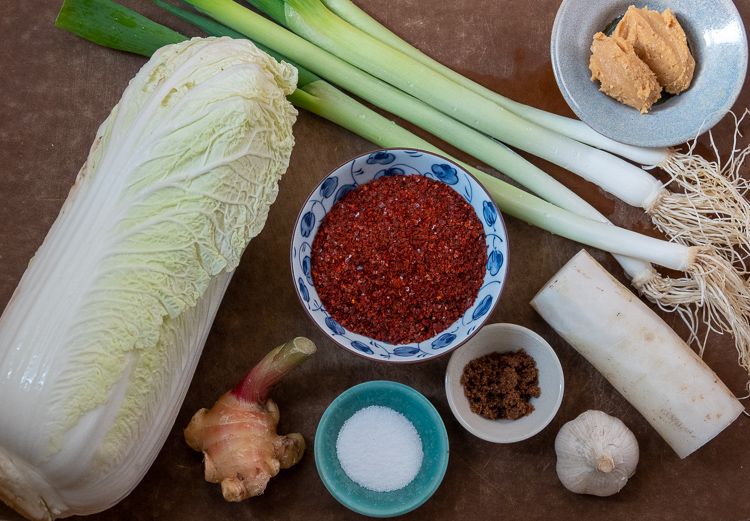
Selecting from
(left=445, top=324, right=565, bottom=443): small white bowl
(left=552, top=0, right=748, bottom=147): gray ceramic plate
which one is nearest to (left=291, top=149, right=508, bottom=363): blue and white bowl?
(left=445, top=324, right=565, bottom=443): small white bowl

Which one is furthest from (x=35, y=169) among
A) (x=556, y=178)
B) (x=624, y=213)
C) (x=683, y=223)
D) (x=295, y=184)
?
(x=683, y=223)

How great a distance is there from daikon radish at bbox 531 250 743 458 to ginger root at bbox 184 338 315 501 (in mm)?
817

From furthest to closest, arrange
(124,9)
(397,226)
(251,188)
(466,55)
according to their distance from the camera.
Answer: (466,55) → (124,9) → (397,226) → (251,188)

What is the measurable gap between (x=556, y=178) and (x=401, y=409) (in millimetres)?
911

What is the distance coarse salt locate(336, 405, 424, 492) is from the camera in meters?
2.14

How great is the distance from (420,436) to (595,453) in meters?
0.52

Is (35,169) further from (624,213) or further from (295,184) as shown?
(624,213)

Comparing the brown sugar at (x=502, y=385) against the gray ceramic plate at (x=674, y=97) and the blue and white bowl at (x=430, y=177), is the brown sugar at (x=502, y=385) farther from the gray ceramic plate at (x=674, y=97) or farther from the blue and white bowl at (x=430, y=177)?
the gray ceramic plate at (x=674, y=97)

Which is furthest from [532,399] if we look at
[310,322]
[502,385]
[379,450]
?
[310,322]

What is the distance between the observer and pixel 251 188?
6.32 ft

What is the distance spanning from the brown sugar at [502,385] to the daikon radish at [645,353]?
0.66 ft

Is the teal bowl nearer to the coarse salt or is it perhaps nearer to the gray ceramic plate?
the coarse salt

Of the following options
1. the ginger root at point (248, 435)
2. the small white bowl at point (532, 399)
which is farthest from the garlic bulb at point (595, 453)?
the ginger root at point (248, 435)

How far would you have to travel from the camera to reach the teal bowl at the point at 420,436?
2.10 metres
